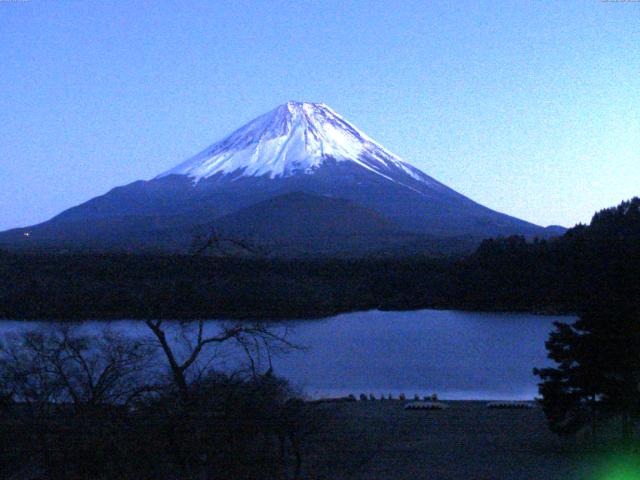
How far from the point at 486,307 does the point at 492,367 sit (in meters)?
9.59

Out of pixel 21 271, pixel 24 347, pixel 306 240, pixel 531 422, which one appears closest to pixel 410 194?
pixel 306 240

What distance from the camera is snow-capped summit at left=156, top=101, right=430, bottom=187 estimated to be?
6688 centimetres

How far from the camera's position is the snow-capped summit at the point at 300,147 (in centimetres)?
6688

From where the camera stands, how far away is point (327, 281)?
24.6m

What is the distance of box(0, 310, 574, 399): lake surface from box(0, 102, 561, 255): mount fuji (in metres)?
20.0

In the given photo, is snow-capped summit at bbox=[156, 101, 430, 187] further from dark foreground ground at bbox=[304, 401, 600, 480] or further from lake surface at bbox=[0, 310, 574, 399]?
dark foreground ground at bbox=[304, 401, 600, 480]

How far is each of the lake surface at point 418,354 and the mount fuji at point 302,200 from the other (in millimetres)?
20007

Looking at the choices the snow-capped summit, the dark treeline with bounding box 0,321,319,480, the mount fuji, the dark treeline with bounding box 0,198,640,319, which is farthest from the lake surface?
the snow-capped summit

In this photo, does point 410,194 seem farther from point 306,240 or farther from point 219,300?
point 219,300

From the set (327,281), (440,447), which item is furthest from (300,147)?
(440,447)

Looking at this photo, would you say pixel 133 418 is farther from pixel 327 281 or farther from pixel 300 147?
pixel 300 147

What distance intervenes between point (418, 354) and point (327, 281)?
272 inches

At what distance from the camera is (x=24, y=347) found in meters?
5.36

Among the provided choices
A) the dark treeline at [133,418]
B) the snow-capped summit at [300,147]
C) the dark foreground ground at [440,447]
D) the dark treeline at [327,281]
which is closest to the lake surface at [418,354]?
the dark treeline at [327,281]
